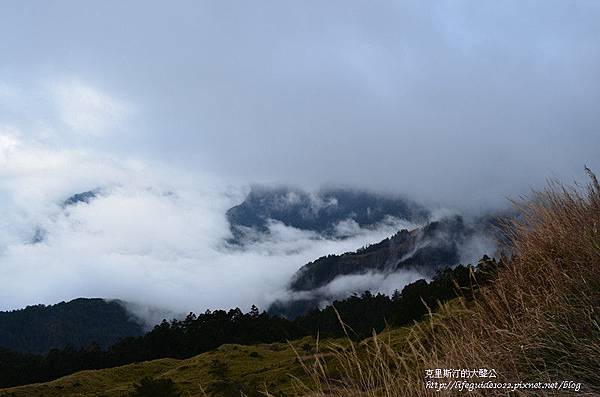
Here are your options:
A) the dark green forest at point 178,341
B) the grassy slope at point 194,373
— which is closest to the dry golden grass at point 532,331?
the grassy slope at point 194,373

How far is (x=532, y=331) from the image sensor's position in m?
3.97

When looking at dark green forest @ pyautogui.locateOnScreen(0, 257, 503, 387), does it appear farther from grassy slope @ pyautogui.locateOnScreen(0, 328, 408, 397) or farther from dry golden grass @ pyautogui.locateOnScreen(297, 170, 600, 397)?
dry golden grass @ pyautogui.locateOnScreen(297, 170, 600, 397)

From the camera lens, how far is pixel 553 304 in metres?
4.24

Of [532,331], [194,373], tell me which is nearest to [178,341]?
[194,373]

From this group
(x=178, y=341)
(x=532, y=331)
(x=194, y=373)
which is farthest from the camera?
(x=178, y=341)

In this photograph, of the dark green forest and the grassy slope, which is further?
the dark green forest

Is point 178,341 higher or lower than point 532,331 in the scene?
higher

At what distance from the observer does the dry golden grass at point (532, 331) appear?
357cm

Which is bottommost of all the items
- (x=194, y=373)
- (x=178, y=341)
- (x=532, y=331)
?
(x=194, y=373)

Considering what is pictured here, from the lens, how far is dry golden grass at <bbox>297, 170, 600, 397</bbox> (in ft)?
11.7

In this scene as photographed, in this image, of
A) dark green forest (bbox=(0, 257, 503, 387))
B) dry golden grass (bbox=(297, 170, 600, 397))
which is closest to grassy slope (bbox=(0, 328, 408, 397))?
dark green forest (bbox=(0, 257, 503, 387))

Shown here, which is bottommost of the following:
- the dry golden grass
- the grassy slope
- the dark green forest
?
the grassy slope

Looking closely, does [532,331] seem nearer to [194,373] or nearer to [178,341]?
[194,373]

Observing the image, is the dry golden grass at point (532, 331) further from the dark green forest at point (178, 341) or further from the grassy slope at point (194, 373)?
the dark green forest at point (178, 341)
